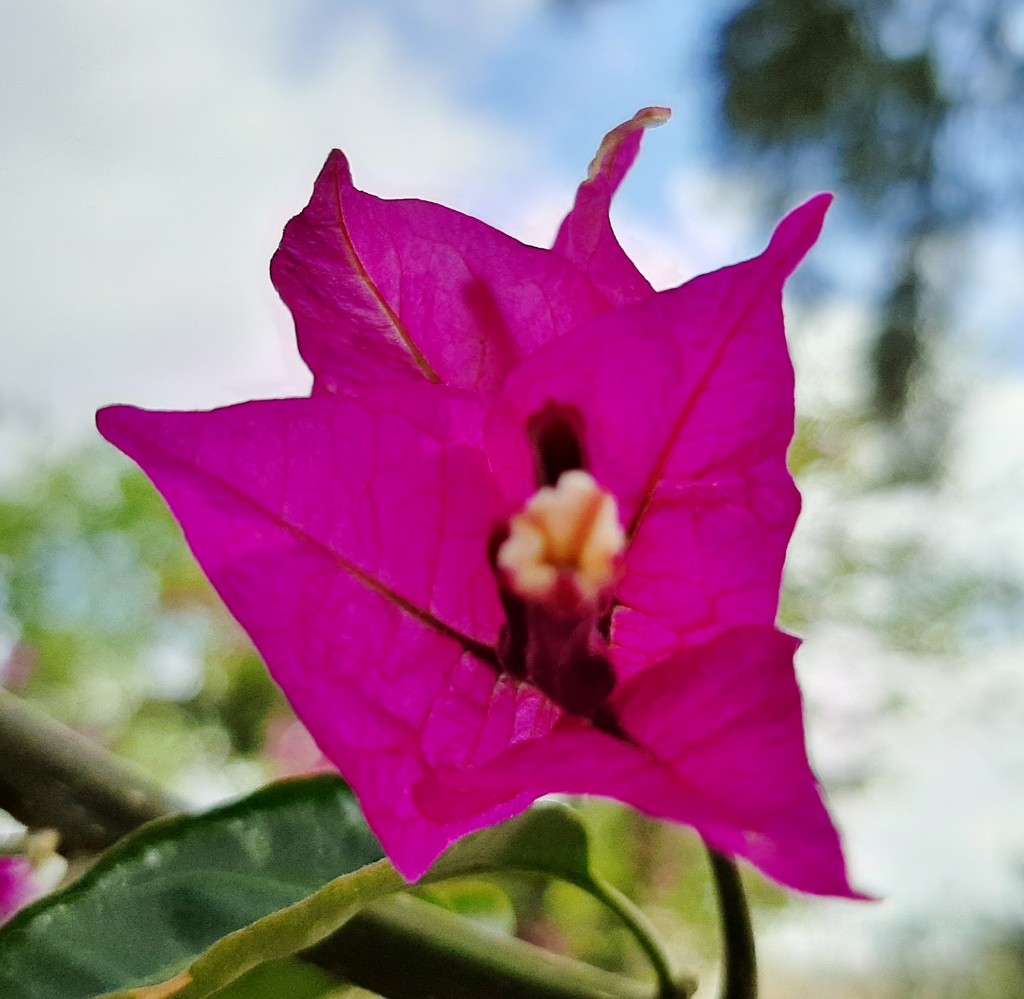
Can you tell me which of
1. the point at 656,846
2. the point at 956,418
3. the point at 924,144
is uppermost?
the point at 924,144

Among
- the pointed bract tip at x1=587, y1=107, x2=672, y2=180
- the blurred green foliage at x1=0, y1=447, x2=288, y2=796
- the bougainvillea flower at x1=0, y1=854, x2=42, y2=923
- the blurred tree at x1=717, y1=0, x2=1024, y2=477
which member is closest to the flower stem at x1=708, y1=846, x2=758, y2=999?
the pointed bract tip at x1=587, y1=107, x2=672, y2=180

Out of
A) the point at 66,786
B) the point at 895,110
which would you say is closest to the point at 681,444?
the point at 66,786

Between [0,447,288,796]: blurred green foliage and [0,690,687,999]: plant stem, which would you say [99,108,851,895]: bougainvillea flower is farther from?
[0,447,288,796]: blurred green foliage

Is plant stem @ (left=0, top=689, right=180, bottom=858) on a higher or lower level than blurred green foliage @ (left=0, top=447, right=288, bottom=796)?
lower

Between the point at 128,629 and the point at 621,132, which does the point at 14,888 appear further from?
the point at 128,629

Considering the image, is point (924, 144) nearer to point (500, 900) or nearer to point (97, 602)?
point (97, 602)

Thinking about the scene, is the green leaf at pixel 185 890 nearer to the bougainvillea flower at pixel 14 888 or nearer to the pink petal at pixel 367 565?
the pink petal at pixel 367 565

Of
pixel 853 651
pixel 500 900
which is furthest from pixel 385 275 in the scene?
pixel 853 651
